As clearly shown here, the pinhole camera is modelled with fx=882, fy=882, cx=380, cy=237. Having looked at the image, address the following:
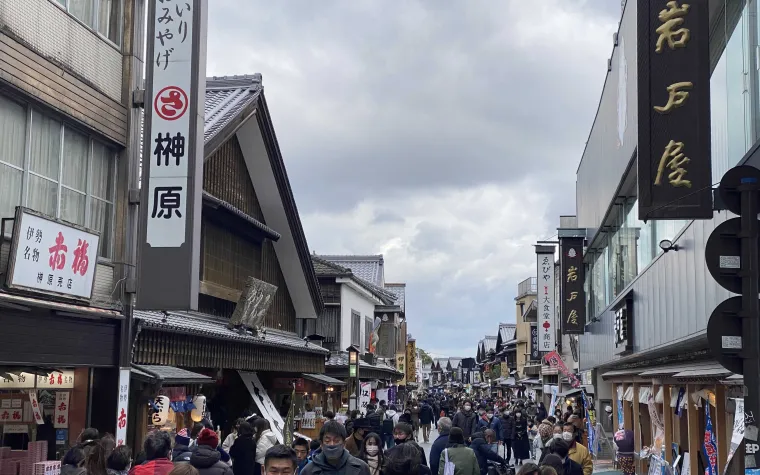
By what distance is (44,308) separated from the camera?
12.2 m

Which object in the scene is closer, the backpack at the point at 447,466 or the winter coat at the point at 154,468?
the winter coat at the point at 154,468

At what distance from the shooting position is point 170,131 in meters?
13.9

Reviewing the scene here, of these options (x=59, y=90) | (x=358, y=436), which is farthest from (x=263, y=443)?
(x=59, y=90)

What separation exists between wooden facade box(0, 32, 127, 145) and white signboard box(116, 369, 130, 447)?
151 inches

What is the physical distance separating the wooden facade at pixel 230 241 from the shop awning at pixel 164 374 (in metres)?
4.47

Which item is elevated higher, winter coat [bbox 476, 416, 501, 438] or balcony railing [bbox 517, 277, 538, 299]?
balcony railing [bbox 517, 277, 538, 299]

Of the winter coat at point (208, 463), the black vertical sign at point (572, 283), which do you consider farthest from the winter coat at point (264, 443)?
the black vertical sign at point (572, 283)

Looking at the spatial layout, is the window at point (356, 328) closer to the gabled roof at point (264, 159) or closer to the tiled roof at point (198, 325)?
the gabled roof at point (264, 159)

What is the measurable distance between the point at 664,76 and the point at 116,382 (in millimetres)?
9528

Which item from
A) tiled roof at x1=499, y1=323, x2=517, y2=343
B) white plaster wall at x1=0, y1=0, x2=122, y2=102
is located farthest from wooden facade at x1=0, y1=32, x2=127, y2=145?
tiled roof at x1=499, y1=323, x2=517, y2=343

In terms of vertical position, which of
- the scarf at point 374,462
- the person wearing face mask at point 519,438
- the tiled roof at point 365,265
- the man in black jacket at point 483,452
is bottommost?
the person wearing face mask at point 519,438

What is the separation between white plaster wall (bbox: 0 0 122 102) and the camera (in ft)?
39.2

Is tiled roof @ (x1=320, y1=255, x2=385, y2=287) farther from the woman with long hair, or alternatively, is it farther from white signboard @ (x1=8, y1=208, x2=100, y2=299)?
the woman with long hair

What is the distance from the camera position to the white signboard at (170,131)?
547 inches
